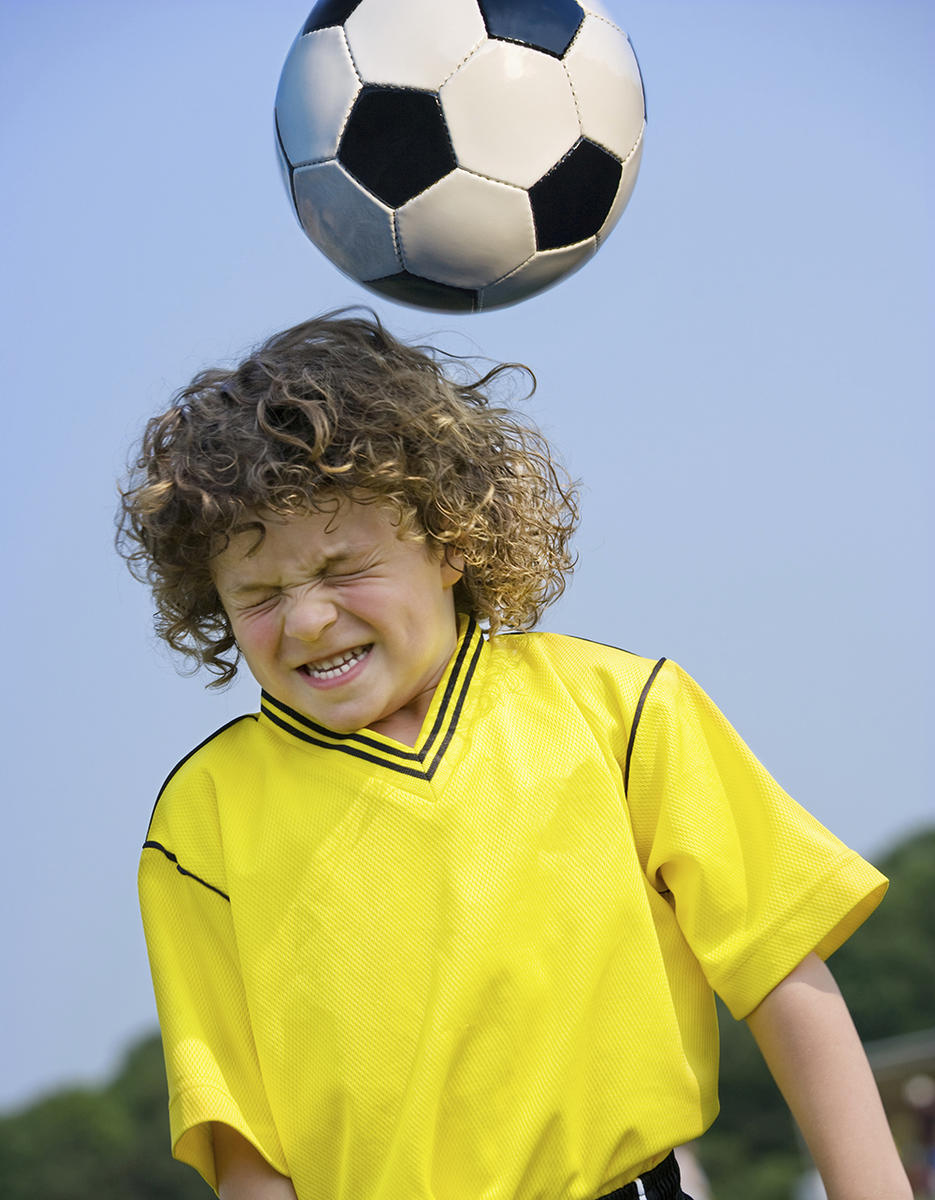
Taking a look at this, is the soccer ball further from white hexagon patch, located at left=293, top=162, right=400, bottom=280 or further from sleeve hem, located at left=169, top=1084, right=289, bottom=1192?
sleeve hem, located at left=169, top=1084, right=289, bottom=1192

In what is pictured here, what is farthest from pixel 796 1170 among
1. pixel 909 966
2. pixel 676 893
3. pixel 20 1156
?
pixel 676 893

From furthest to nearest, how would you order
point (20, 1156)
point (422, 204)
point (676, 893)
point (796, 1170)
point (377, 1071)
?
point (20, 1156), point (796, 1170), point (422, 204), point (676, 893), point (377, 1071)

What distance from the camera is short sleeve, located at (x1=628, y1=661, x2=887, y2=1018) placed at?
2.33m

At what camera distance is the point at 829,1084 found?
2287mm

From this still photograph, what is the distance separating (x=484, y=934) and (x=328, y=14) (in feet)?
5.96

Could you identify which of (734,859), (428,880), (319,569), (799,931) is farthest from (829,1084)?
(319,569)

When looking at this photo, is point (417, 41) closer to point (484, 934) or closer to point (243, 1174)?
point (484, 934)

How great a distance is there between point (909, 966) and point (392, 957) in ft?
134

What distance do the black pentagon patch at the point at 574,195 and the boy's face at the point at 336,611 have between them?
71cm

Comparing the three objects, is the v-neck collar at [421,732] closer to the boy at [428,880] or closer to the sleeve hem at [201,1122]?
the boy at [428,880]

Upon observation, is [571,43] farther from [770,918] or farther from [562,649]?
[770,918]

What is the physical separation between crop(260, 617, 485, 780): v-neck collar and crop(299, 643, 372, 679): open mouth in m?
0.12

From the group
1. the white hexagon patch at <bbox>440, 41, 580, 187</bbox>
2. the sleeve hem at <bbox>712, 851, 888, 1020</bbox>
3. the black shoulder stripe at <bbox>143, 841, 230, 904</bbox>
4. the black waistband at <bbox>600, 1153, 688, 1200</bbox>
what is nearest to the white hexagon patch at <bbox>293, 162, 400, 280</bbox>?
the white hexagon patch at <bbox>440, 41, 580, 187</bbox>

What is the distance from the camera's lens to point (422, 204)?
259cm
